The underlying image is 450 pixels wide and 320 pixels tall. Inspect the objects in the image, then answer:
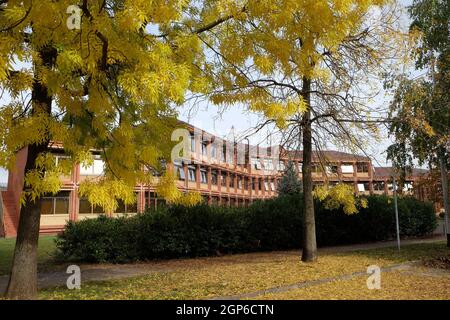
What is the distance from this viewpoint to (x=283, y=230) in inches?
690

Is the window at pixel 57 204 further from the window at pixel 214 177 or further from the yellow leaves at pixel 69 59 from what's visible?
the yellow leaves at pixel 69 59

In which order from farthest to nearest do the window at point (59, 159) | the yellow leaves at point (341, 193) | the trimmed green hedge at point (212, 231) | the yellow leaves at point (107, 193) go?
the trimmed green hedge at point (212, 231) < the yellow leaves at point (341, 193) < the window at point (59, 159) < the yellow leaves at point (107, 193)

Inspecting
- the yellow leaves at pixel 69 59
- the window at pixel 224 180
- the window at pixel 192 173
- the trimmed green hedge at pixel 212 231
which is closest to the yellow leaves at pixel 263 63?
the yellow leaves at pixel 69 59

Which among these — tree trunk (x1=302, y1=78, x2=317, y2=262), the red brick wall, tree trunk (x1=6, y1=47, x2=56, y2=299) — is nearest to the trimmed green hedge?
tree trunk (x1=302, y1=78, x2=317, y2=262)

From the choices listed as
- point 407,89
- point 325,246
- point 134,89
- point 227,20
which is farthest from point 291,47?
point 325,246

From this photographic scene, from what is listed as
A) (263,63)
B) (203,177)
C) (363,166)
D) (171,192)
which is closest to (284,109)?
(263,63)

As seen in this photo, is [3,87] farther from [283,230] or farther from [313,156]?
[283,230]

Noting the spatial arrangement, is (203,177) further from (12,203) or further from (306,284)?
(306,284)

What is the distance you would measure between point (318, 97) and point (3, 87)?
8.55m

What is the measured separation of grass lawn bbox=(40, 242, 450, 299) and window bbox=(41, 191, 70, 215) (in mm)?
24767

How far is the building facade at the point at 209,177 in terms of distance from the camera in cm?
1280

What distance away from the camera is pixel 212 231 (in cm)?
1592

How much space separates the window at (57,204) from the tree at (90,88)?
96.2 feet

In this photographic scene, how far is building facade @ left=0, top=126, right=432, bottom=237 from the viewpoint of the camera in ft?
42.0
